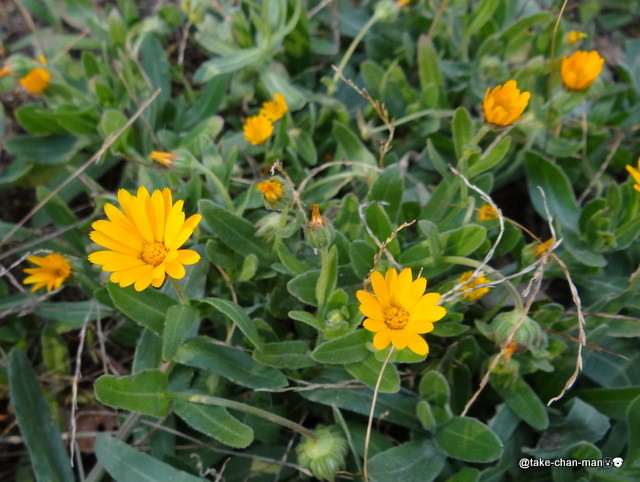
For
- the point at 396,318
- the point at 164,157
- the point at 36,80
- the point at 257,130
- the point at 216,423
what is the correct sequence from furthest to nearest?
the point at 36,80, the point at 257,130, the point at 164,157, the point at 216,423, the point at 396,318

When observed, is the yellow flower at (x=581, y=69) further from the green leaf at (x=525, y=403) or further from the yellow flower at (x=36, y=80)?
the yellow flower at (x=36, y=80)

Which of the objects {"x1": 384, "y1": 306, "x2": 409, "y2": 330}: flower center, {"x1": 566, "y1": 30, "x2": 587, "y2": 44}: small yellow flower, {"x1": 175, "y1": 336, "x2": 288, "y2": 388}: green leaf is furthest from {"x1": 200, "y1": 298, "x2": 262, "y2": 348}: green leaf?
{"x1": 566, "y1": 30, "x2": 587, "y2": 44}: small yellow flower

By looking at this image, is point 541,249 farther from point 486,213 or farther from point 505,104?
point 505,104

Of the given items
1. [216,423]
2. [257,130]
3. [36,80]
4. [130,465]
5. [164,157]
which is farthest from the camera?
[36,80]

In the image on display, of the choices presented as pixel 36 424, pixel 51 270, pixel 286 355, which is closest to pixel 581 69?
pixel 286 355

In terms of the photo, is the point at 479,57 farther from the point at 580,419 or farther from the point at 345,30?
the point at 580,419

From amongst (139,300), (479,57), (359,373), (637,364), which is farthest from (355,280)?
(479,57)
